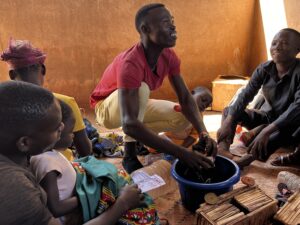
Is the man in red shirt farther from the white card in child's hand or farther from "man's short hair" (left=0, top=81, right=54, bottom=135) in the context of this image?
"man's short hair" (left=0, top=81, right=54, bottom=135)

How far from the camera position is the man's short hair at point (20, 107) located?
1.01 meters

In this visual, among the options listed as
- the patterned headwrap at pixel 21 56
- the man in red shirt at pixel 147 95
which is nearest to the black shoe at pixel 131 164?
the man in red shirt at pixel 147 95

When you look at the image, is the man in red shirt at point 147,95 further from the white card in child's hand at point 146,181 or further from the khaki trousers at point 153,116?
the white card in child's hand at point 146,181

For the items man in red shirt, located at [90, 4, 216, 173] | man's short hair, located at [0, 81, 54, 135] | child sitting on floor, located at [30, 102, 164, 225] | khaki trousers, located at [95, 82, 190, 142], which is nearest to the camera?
man's short hair, located at [0, 81, 54, 135]

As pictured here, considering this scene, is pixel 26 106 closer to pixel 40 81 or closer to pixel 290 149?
pixel 40 81

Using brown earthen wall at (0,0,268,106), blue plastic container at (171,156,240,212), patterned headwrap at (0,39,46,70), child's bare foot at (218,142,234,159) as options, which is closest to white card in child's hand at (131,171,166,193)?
blue plastic container at (171,156,240,212)

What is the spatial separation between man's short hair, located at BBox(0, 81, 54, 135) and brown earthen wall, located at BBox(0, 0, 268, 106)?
111 inches

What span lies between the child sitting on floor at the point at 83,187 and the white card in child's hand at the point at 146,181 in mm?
189

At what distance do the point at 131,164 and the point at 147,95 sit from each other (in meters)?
0.56

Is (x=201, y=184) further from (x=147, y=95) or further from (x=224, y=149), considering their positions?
(x=224, y=149)

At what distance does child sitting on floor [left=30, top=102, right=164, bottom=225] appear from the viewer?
53.7 inches

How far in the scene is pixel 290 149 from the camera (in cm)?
275

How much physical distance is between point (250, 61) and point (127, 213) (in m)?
3.44

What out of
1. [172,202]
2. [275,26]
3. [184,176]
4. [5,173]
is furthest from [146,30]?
[275,26]
